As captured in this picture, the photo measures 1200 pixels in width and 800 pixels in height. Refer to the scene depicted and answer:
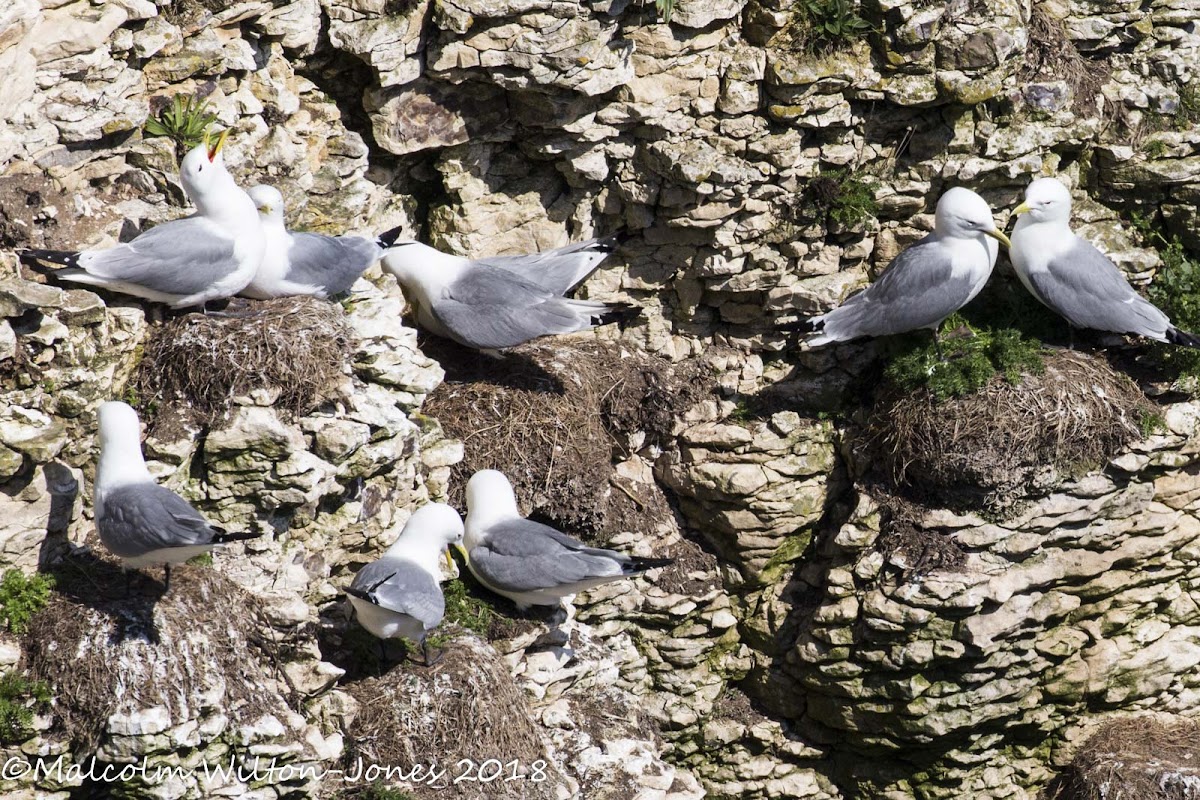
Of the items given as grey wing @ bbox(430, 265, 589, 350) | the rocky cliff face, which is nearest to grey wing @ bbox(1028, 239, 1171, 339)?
the rocky cliff face

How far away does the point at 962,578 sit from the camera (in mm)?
10102

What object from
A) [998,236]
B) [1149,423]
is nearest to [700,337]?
[998,236]

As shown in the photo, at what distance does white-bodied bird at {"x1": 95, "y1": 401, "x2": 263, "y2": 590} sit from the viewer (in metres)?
6.98

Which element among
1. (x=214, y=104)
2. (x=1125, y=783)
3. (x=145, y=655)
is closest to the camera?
(x=145, y=655)

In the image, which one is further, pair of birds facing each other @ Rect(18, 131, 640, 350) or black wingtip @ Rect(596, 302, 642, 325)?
black wingtip @ Rect(596, 302, 642, 325)

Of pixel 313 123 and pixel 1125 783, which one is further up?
pixel 313 123

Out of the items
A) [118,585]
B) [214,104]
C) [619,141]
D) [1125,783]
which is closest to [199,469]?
[118,585]

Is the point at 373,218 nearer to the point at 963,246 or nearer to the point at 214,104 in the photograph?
the point at 214,104

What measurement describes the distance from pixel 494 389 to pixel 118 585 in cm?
346

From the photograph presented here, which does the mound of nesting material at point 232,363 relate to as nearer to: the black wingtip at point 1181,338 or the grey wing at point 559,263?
the grey wing at point 559,263

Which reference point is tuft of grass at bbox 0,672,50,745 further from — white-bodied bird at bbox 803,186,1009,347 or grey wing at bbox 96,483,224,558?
white-bodied bird at bbox 803,186,1009,347

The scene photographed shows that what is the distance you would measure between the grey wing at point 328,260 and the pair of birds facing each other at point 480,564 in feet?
5.02

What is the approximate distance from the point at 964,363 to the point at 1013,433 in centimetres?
64

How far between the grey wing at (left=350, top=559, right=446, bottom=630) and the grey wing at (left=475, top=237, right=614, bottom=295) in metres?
2.78
